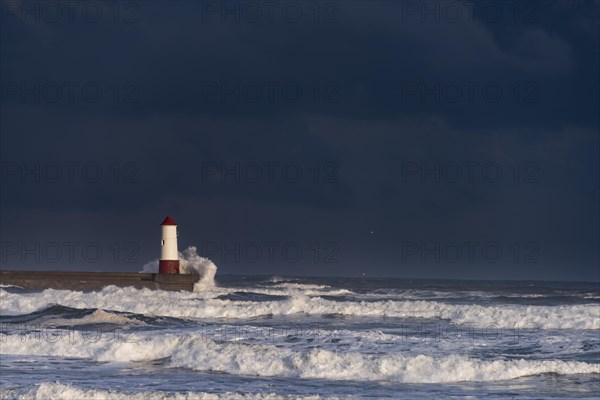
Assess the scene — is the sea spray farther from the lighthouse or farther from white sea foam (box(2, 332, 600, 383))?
white sea foam (box(2, 332, 600, 383))

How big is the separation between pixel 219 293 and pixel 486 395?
2587 centimetres

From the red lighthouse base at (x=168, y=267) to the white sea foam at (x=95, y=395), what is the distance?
26.5m

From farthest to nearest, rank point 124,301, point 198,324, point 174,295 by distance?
point 174,295 < point 124,301 < point 198,324

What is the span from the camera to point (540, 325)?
24.5 metres

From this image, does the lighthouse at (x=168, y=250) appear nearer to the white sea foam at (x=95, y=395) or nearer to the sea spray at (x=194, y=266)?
the sea spray at (x=194, y=266)

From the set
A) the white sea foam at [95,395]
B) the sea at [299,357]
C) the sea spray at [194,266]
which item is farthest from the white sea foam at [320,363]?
the sea spray at [194,266]

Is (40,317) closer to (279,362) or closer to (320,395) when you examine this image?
(279,362)

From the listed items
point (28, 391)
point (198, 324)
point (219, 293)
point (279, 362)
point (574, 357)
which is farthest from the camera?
point (219, 293)

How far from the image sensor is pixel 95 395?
12.5 meters

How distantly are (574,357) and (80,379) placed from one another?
9.16 metres

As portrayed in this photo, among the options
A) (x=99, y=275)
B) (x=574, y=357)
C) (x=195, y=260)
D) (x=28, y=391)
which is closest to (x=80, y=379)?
(x=28, y=391)

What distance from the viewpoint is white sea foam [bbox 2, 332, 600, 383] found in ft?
50.1

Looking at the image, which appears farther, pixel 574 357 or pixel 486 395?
pixel 574 357

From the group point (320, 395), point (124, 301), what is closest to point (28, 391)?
point (320, 395)
